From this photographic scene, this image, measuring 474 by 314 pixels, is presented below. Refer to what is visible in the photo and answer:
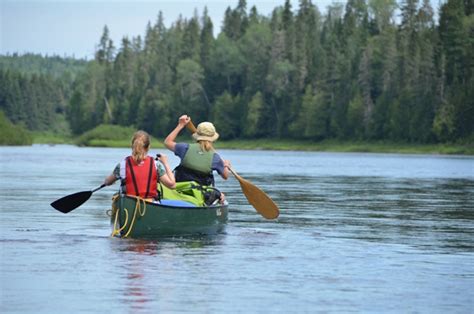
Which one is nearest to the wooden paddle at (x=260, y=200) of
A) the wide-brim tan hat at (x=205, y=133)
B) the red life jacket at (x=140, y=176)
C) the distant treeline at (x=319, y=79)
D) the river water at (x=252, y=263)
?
the river water at (x=252, y=263)

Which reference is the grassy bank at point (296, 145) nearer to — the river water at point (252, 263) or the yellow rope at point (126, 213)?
the river water at point (252, 263)

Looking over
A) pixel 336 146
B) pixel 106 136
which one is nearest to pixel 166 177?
pixel 336 146

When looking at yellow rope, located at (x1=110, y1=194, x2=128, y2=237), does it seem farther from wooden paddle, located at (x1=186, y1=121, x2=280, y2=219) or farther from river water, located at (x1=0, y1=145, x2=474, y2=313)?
wooden paddle, located at (x1=186, y1=121, x2=280, y2=219)

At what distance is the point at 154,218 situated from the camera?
1973cm

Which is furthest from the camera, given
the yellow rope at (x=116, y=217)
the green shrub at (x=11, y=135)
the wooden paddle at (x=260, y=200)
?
the green shrub at (x=11, y=135)

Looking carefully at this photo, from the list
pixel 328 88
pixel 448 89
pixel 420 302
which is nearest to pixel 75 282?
pixel 420 302

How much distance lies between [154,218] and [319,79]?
432 feet

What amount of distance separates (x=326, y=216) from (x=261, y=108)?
12769 cm

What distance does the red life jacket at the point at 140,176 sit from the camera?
19453mm

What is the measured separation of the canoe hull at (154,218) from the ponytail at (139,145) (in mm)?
667

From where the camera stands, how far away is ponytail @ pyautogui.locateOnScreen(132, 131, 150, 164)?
19.2 meters

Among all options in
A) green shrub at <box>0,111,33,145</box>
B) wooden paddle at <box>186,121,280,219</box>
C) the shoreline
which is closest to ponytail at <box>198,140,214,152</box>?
wooden paddle at <box>186,121,280,219</box>

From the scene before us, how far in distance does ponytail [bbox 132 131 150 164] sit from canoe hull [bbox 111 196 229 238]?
0.67 meters

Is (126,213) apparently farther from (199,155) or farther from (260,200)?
(260,200)
